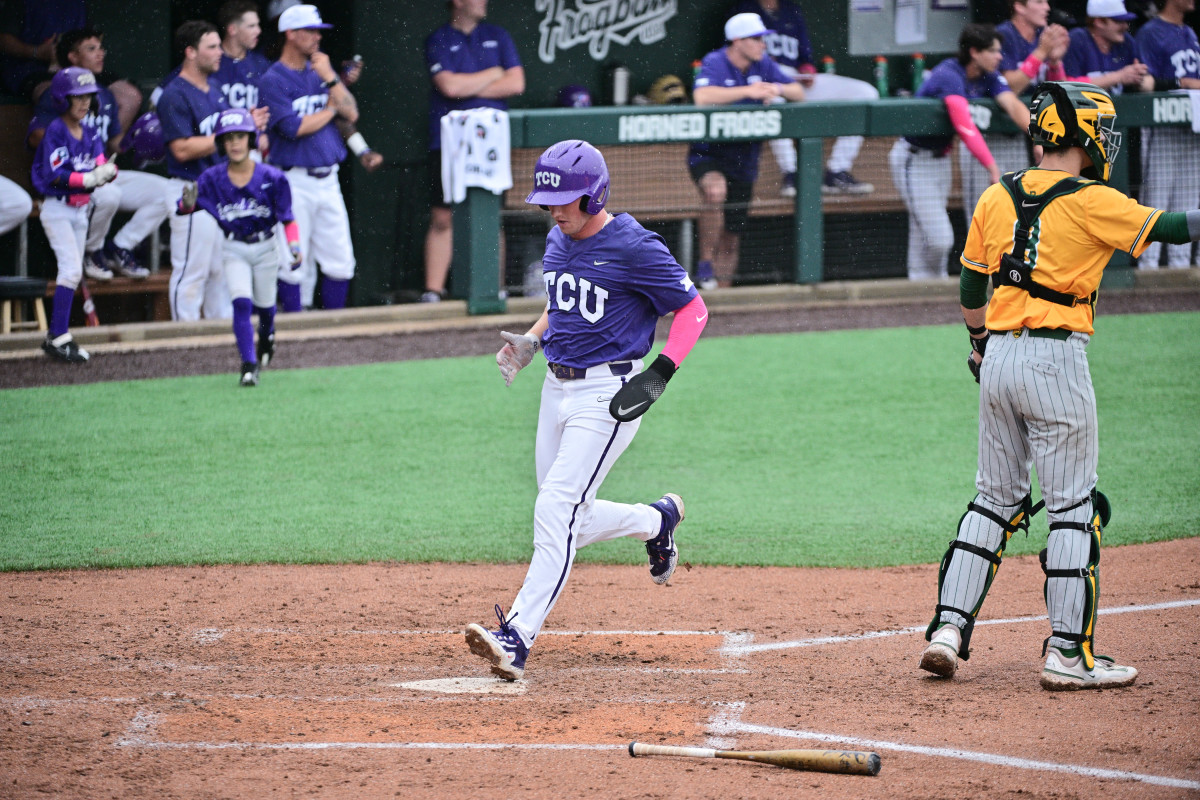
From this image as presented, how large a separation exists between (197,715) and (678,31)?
11250 millimetres

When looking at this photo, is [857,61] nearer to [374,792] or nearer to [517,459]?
[517,459]

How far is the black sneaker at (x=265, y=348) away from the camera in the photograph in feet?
33.1

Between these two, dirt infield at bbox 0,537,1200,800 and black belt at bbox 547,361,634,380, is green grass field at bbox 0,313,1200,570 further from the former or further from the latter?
black belt at bbox 547,361,634,380

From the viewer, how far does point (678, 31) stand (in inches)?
563

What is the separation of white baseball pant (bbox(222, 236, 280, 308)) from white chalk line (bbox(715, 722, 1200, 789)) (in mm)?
6335

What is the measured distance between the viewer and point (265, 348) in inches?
400

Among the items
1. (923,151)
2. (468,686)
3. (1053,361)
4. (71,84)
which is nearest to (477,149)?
(71,84)

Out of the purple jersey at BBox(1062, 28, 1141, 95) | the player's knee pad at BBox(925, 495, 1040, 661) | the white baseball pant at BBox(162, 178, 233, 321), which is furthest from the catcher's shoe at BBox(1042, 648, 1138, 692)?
the purple jersey at BBox(1062, 28, 1141, 95)

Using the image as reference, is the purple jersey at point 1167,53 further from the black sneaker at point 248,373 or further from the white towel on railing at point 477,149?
the black sneaker at point 248,373

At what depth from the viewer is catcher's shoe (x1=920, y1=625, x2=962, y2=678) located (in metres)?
4.50

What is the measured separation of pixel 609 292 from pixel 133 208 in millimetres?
7562

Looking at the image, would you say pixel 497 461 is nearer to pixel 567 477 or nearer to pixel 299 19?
pixel 567 477

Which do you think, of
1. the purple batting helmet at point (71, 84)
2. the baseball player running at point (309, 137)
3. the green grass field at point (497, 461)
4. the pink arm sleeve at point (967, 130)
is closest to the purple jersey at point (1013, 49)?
the pink arm sleeve at point (967, 130)

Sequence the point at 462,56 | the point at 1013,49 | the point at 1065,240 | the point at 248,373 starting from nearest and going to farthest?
the point at 1065,240 → the point at 248,373 → the point at 462,56 → the point at 1013,49
